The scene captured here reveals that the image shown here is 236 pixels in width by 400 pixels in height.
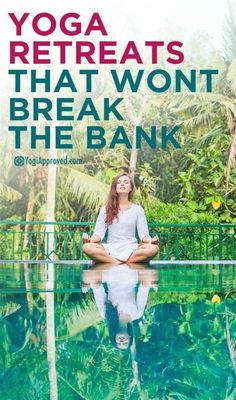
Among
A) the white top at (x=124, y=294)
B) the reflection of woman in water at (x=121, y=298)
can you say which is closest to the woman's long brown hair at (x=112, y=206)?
the reflection of woman in water at (x=121, y=298)

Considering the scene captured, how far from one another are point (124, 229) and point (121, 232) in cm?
3

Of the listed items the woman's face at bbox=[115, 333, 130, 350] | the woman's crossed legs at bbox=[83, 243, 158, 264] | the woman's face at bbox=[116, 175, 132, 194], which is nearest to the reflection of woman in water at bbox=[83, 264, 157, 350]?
the woman's face at bbox=[115, 333, 130, 350]

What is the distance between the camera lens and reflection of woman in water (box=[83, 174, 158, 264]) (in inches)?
271

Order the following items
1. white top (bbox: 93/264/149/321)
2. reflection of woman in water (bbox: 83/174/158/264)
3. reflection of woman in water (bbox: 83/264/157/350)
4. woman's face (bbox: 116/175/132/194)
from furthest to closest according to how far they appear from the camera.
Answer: woman's face (bbox: 116/175/132/194)
reflection of woman in water (bbox: 83/174/158/264)
white top (bbox: 93/264/149/321)
reflection of woman in water (bbox: 83/264/157/350)

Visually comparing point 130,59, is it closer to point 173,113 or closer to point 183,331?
point 173,113

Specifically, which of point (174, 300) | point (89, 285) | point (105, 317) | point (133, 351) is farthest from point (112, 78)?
point (133, 351)

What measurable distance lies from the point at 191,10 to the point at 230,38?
85cm

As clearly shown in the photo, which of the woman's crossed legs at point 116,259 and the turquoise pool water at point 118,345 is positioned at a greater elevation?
the woman's crossed legs at point 116,259

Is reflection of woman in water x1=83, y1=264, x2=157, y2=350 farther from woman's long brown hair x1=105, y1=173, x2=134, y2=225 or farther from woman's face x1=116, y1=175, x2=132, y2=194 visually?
woman's face x1=116, y1=175, x2=132, y2=194

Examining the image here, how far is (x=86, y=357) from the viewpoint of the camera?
2080 millimetres

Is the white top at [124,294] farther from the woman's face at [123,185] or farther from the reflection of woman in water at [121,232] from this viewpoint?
the woman's face at [123,185]

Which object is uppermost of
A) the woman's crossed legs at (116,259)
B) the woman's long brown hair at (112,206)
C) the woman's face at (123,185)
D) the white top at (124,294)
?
the woman's face at (123,185)

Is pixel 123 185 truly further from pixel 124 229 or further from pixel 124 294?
pixel 124 294

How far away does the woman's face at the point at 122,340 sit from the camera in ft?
7.22
